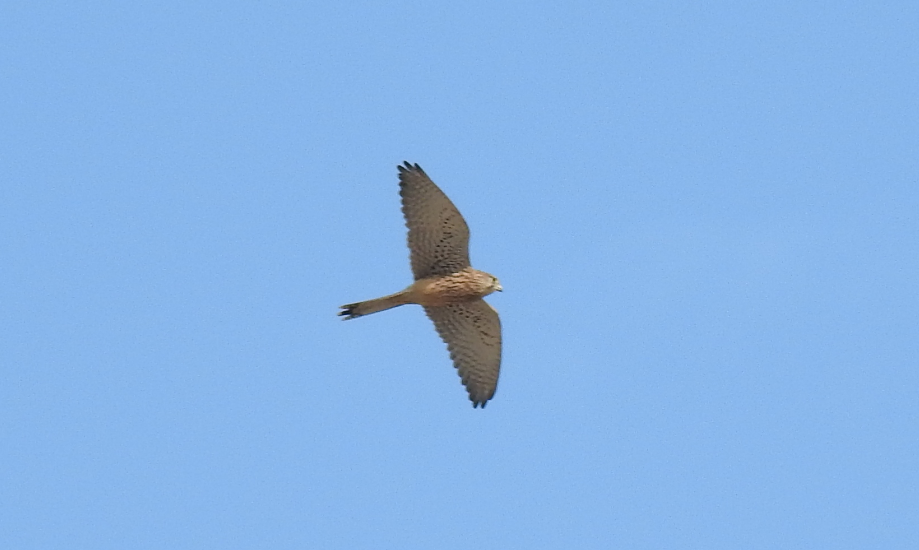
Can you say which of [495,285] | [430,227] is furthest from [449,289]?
[430,227]

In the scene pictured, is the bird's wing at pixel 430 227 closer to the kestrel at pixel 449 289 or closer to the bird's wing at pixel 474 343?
the kestrel at pixel 449 289

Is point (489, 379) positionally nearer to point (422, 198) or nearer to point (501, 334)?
point (501, 334)

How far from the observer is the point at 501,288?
20547 mm

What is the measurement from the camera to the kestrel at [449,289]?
20.2 m

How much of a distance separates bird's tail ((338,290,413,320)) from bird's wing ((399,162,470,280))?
0.91 feet

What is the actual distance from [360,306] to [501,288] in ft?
5.04

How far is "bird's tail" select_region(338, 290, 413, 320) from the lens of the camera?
20.5m

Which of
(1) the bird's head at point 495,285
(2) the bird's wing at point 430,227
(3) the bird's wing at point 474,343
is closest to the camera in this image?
(2) the bird's wing at point 430,227

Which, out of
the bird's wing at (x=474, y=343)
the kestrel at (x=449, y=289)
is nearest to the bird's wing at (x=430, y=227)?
the kestrel at (x=449, y=289)

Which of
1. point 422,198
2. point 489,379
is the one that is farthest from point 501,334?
point 422,198

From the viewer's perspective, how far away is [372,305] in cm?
2056

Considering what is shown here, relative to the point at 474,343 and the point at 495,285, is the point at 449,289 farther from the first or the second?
the point at 474,343

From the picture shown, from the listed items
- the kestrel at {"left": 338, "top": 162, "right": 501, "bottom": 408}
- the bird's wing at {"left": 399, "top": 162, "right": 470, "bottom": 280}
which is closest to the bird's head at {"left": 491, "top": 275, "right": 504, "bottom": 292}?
the kestrel at {"left": 338, "top": 162, "right": 501, "bottom": 408}

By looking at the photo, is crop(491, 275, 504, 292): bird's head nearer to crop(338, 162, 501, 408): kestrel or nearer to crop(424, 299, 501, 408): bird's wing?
crop(338, 162, 501, 408): kestrel
